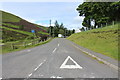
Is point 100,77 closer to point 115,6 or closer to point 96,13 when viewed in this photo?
point 115,6

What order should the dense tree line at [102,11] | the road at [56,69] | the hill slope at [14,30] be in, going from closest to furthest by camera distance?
the road at [56,69], the dense tree line at [102,11], the hill slope at [14,30]

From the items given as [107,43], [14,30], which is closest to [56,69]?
[107,43]

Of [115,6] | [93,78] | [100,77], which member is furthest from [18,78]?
[115,6]

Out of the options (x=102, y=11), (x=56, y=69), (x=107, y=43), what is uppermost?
(x=102, y=11)

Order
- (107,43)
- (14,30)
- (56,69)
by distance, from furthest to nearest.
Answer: (14,30) → (107,43) → (56,69)

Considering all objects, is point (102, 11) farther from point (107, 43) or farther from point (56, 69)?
point (56, 69)

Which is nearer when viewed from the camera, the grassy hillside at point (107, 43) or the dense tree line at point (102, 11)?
the grassy hillside at point (107, 43)

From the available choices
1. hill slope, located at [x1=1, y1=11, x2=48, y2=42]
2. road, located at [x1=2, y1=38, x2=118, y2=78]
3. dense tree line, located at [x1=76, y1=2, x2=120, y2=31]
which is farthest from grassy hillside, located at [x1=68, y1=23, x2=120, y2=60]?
hill slope, located at [x1=1, y1=11, x2=48, y2=42]

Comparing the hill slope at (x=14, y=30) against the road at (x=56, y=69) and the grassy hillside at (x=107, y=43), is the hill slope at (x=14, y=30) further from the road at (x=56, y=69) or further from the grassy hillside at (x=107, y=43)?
the road at (x=56, y=69)

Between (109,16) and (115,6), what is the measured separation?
8126mm

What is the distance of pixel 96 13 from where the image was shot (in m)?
36.4

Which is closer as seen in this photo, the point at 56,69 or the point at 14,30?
the point at 56,69

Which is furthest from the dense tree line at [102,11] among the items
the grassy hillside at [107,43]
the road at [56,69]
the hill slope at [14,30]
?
the hill slope at [14,30]

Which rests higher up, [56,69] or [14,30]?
[14,30]
